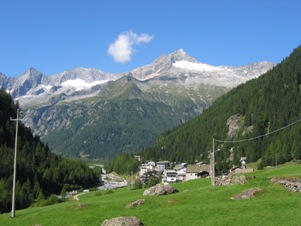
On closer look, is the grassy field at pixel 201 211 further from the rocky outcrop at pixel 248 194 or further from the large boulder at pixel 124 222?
the large boulder at pixel 124 222

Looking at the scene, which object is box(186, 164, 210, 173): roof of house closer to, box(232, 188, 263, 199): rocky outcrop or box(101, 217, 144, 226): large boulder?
box(232, 188, 263, 199): rocky outcrop

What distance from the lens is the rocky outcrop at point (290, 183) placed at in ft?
159

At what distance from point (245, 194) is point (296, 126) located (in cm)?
15975

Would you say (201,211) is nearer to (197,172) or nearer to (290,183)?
(290,183)

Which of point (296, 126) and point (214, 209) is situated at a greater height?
point (296, 126)

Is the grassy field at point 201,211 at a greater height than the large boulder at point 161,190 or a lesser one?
lesser

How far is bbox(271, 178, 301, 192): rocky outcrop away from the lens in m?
48.4

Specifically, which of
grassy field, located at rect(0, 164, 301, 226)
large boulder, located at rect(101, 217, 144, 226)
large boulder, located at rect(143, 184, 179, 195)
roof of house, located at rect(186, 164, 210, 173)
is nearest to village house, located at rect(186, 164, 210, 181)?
roof of house, located at rect(186, 164, 210, 173)

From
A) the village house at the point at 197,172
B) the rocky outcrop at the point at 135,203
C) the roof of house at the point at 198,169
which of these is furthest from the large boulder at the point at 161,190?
the roof of house at the point at 198,169

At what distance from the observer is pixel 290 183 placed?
49.4 meters

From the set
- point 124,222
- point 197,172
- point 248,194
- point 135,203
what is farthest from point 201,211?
point 197,172

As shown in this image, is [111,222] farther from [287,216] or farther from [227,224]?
[287,216]

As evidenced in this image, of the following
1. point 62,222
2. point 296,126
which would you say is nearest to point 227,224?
point 62,222

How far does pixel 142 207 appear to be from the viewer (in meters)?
50.0
